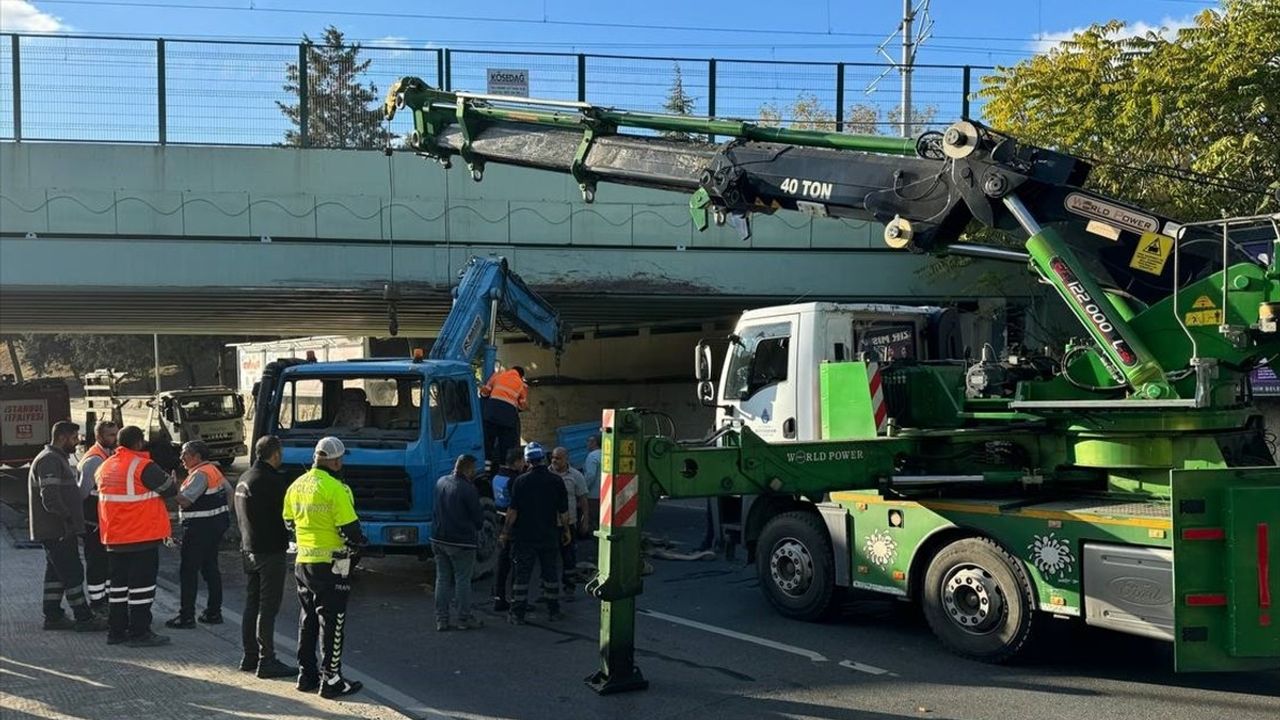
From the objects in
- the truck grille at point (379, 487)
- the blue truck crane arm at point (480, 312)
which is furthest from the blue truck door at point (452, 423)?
the blue truck crane arm at point (480, 312)

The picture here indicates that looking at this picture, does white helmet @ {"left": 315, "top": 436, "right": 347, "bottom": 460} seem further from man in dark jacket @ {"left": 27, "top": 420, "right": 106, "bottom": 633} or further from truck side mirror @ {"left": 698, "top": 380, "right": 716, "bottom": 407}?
truck side mirror @ {"left": 698, "top": 380, "right": 716, "bottom": 407}

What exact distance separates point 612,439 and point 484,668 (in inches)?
86.1

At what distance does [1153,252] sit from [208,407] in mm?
24779

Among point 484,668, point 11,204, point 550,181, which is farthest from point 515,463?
point 11,204

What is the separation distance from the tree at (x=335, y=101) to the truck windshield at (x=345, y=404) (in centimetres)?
963

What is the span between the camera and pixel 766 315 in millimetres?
10898

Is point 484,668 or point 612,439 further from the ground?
point 612,439

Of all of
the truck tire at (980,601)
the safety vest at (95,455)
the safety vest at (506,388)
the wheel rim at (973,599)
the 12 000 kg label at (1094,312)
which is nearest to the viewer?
the 12 000 kg label at (1094,312)

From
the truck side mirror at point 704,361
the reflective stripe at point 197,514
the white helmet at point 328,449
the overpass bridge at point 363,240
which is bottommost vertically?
the reflective stripe at point 197,514

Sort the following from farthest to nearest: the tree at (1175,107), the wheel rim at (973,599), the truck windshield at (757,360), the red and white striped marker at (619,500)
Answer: the tree at (1175,107)
the truck windshield at (757,360)
the wheel rim at (973,599)
the red and white striped marker at (619,500)

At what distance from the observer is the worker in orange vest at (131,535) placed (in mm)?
8195

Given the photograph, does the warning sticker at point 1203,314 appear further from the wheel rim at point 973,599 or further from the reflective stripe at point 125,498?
the reflective stripe at point 125,498

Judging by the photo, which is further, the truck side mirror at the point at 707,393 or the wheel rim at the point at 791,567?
the truck side mirror at the point at 707,393

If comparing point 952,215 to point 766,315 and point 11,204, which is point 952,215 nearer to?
point 766,315
